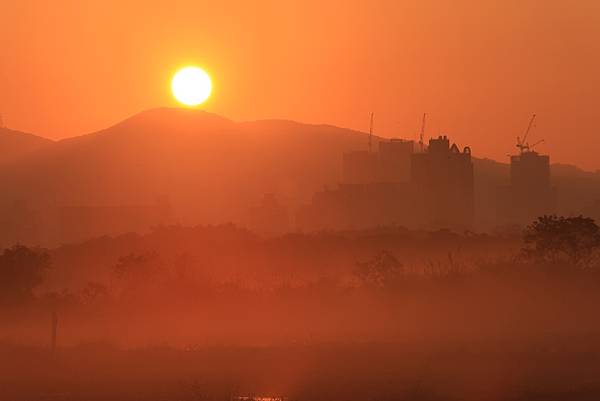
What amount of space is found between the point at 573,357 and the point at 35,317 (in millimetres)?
33919

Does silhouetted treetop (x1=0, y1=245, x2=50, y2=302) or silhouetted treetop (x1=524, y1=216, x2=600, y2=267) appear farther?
silhouetted treetop (x1=524, y1=216, x2=600, y2=267)

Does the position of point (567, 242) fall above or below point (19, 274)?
below

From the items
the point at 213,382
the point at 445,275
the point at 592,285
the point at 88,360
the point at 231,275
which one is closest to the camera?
the point at 213,382

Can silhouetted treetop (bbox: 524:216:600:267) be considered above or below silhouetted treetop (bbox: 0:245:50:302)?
below

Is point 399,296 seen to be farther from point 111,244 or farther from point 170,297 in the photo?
point 111,244

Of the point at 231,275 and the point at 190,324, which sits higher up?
the point at 231,275

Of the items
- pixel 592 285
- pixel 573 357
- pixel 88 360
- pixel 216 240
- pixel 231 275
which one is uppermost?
pixel 216 240

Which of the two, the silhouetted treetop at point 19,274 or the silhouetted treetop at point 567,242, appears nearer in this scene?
the silhouetted treetop at point 19,274

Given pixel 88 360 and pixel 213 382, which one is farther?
pixel 88 360

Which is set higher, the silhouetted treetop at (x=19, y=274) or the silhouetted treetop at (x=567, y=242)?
the silhouetted treetop at (x=19, y=274)

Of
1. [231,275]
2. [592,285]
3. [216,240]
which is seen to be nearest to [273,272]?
[231,275]

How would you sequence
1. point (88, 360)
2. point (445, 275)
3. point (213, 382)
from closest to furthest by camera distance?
point (213, 382) → point (88, 360) → point (445, 275)

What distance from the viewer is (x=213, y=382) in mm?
52062

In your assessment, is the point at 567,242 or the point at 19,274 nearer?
the point at 567,242
